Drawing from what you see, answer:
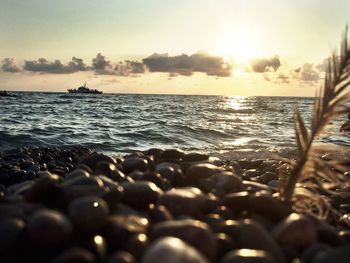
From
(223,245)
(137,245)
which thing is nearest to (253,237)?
(223,245)

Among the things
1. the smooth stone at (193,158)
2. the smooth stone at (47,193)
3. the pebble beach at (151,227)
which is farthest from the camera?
the smooth stone at (193,158)

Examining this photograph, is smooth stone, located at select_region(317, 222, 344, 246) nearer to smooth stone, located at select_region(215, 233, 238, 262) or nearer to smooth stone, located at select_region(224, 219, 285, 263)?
smooth stone, located at select_region(224, 219, 285, 263)

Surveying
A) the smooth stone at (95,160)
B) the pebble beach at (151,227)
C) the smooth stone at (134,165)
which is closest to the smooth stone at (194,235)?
the pebble beach at (151,227)

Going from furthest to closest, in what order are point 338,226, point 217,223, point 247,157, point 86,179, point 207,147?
point 207,147
point 247,157
point 338,226
point 86,179
point 217,223

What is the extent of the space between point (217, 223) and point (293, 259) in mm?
593

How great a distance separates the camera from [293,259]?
8.54ft

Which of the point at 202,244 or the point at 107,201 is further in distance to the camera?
the point at 107,201

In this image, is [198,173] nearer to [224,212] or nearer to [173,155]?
Result: [224,212]

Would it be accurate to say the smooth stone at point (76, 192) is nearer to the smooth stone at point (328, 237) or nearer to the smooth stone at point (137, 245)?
the smooth stone at point (137, 245)

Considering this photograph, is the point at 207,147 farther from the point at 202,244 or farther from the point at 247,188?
the point at 202,244

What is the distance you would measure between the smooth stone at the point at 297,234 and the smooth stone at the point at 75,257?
1265mm

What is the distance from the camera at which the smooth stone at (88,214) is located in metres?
2.57

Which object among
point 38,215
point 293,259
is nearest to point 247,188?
point 293,259

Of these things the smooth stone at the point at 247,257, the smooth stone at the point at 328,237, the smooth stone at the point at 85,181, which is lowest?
the smooth stone at the point at 328,237
